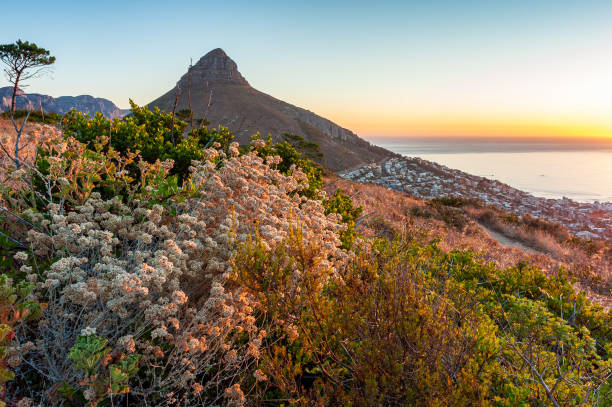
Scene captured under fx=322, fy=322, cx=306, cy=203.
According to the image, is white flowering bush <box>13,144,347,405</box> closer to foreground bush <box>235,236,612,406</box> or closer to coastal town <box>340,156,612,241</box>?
foreground bush <box>235,236,612,406</box>

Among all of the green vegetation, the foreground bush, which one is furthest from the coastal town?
the foreground bush

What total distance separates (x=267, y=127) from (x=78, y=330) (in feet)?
293

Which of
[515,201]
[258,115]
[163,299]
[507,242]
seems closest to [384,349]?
[163,299]

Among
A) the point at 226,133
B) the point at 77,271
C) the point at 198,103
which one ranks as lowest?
the point at 77,271

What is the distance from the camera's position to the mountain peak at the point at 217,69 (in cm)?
Result: 13762

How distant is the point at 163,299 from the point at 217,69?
15892cm

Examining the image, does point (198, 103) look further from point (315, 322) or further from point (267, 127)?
point (315, 322)

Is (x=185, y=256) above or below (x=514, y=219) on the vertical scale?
above

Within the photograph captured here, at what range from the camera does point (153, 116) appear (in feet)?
24.8

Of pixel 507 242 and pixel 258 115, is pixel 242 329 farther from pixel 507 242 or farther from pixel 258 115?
pixel 258 115

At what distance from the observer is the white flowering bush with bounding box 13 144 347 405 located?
87.1 inches

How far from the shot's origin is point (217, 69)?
144 meters

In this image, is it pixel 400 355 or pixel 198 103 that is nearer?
pixel 400 355

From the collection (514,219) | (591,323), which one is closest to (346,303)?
(591,323)
